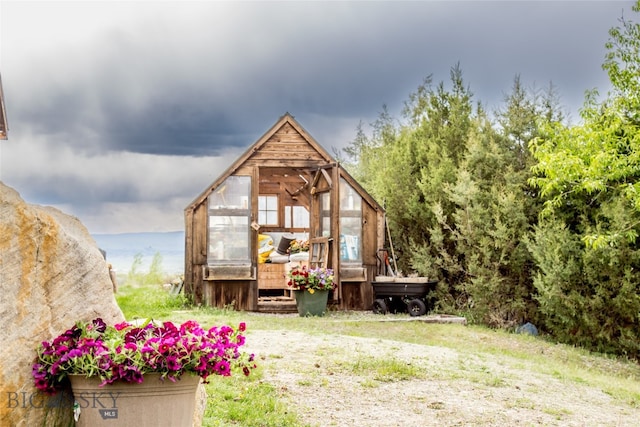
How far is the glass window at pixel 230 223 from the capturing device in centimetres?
1559

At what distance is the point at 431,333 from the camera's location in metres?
12.5

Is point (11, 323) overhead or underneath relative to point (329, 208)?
underneath

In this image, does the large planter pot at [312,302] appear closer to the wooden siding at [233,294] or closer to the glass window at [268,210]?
the wooden siding at [233,294]

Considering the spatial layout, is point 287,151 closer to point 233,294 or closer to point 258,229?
point 258,229

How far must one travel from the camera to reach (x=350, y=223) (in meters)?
16.2

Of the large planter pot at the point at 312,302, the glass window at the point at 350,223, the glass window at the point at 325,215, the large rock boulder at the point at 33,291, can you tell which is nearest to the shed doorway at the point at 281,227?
the glass window at the point at 325,215

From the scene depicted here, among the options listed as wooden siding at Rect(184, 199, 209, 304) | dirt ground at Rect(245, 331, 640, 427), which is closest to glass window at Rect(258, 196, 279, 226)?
wooden siding at Rect(184, 199, 209, 304)

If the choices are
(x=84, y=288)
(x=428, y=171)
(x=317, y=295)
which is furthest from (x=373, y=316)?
(x=84, y=288)

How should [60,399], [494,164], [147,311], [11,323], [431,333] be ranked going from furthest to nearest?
[494,164] < [147,311] < [431,333] < [60,399] < [11,323]

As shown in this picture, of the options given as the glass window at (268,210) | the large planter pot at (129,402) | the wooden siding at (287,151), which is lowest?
the large planter pot at (129,402)

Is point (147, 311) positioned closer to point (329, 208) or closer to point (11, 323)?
point (329, 208)

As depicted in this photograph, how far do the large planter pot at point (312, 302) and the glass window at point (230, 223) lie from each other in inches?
66.8

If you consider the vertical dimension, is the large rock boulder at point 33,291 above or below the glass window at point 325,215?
below

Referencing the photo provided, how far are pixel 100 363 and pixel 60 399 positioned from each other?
443mm
